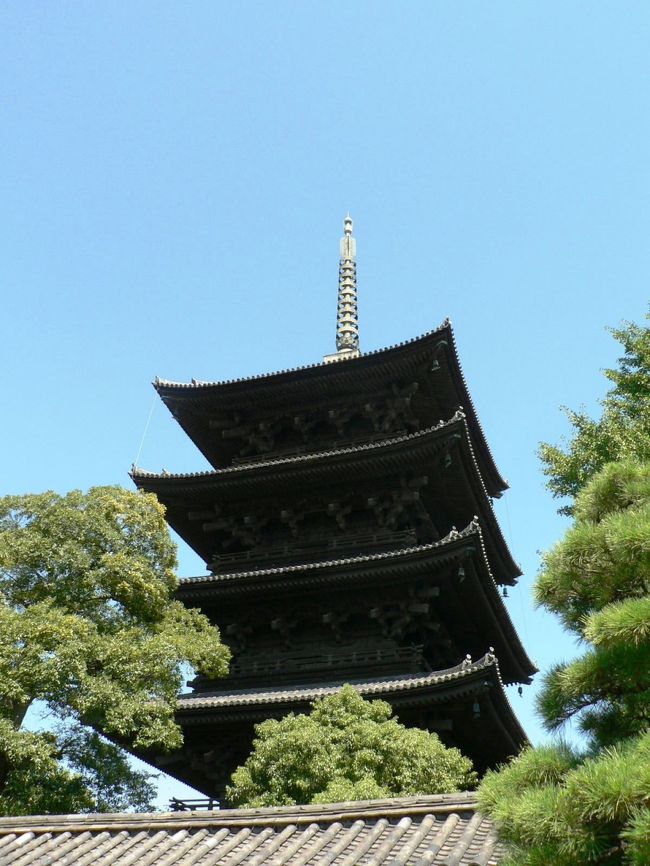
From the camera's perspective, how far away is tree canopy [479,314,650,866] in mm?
4109

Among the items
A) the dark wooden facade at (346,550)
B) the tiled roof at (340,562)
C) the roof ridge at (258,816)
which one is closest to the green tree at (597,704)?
the roof ridge at (258,816)

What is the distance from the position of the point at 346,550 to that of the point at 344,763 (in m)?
6.47

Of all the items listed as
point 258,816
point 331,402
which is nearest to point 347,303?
point 331,402

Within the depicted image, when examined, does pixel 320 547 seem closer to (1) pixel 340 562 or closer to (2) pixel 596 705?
(1) pixel 340 562

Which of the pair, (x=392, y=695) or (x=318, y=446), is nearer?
(x=392, y=695)

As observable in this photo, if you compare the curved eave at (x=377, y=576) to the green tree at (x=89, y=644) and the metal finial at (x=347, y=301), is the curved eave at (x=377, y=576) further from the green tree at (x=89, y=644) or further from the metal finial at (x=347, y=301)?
the metal finial at (x=347, y=301)

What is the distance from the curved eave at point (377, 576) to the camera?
15.7m

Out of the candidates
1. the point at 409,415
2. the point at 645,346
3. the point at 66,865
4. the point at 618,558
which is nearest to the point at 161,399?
the point at 409,415

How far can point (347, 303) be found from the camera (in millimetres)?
27031

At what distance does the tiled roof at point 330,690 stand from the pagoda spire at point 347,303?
1019 cm

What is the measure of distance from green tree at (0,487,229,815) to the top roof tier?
6299 mm

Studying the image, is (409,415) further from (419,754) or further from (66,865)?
(66,865)

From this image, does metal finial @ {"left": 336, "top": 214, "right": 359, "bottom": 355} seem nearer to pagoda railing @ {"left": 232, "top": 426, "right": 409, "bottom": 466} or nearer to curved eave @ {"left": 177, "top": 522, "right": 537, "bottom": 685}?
pagoda railing @ {"left": 232, "top": 426, "right": 409, "bottom": 466}

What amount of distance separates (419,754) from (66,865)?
6.19 meters
